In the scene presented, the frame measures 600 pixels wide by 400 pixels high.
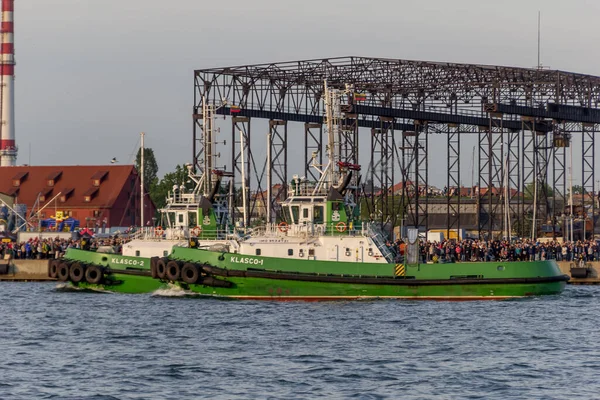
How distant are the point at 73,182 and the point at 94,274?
54346 millimetres

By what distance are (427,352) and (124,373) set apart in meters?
7.99

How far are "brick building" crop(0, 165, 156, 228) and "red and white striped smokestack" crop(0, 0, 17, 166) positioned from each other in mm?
14852

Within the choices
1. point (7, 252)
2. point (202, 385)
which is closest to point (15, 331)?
point (202, 385)

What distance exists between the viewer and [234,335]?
33812 mm

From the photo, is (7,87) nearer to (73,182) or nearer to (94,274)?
(73,182)

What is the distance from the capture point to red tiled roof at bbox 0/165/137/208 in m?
98.3

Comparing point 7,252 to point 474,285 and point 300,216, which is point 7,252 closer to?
point 300,216

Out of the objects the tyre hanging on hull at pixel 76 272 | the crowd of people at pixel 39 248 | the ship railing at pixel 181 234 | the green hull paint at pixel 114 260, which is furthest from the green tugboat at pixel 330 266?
the crowd of people at pixel 39 248

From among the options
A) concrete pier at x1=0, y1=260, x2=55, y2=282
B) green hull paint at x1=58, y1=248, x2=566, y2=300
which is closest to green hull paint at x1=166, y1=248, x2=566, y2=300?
green hull paint at x1=58, y1=248, x2=566, y2=300

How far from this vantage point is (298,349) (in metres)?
31.2

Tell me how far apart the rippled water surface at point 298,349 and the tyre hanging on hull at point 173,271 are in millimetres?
1044

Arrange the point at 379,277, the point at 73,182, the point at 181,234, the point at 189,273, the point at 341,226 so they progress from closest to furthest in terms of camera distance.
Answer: the point at 379,277, the point at 341,226, the point at 189,273, the point at 181,234, the point at 73,182

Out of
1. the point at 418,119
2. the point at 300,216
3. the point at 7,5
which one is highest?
the point at 7,5

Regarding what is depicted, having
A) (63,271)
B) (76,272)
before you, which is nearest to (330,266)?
(76,272)
